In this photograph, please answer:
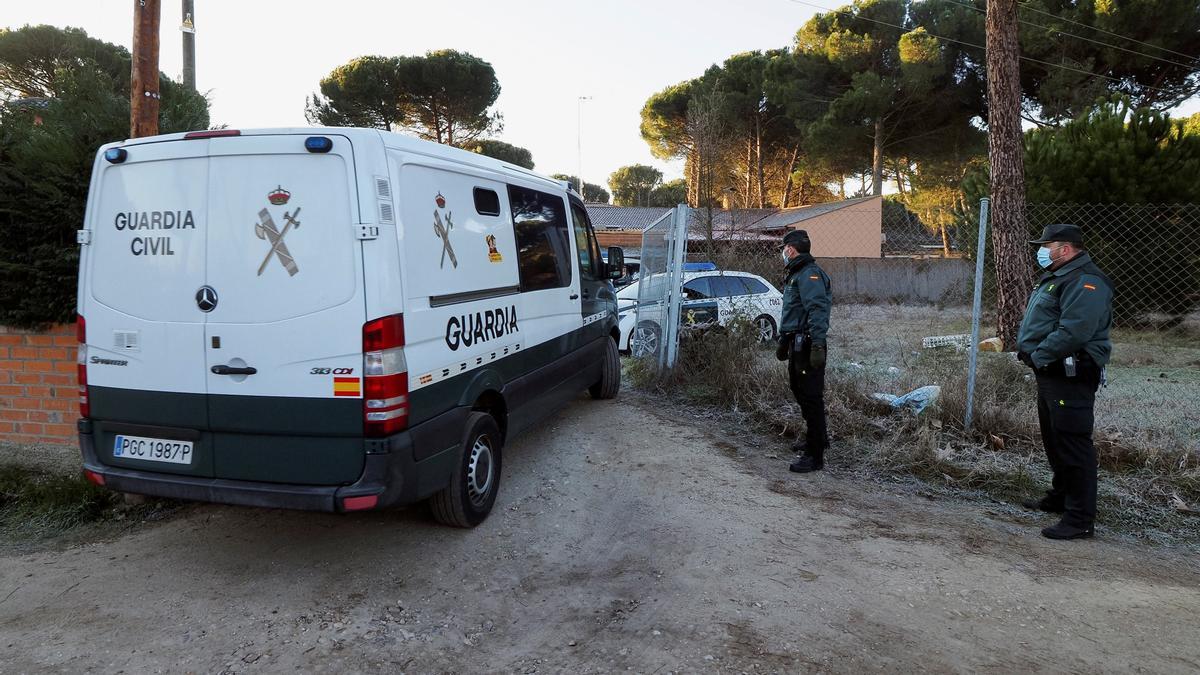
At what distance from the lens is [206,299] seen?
3396mm

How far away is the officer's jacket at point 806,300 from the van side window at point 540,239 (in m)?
1.72

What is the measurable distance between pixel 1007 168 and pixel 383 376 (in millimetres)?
9855

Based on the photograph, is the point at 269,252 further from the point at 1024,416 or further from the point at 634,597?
the point at 1024,416

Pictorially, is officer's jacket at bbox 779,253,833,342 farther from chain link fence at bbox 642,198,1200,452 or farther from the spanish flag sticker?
the spanish flag sticker

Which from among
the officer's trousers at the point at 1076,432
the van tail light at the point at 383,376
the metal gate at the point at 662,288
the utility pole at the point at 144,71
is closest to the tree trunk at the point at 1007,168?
the metal gate at the point at 662,288

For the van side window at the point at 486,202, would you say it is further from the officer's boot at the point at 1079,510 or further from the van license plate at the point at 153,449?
the officer's boot at the point at 1079,510

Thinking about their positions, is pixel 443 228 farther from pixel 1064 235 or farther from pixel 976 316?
pixel 976 316

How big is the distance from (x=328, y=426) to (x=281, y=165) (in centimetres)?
121

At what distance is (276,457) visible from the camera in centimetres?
337

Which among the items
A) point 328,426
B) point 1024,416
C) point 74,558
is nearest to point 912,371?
point 1024,416

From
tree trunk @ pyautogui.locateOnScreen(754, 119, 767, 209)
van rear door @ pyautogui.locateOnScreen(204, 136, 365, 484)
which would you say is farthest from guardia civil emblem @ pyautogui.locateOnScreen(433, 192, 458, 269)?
tree trunk @ pyautogui.locateOnScreen(754, 119, 767, 209)

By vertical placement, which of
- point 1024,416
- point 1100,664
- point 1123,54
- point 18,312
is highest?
point 1123,54

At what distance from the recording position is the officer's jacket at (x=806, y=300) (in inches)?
199

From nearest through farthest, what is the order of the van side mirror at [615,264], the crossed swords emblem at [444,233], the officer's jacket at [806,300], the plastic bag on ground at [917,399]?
1. the crossed swords emblem at [444,233]
2. the officer's jacket at [806,300]
3. the plastic bag on ground at [917,399]
4. the van side mirror at [615,264]
